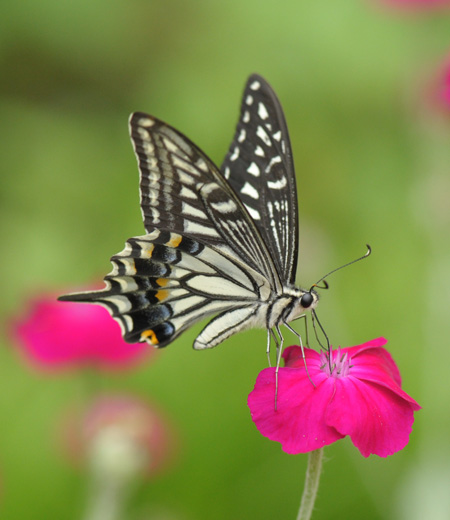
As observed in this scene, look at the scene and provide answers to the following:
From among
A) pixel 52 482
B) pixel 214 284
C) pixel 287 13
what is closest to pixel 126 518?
pixel 52 482

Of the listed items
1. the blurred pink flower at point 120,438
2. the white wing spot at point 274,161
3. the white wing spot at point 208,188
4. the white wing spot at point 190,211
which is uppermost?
the white wing spot at point 274,161

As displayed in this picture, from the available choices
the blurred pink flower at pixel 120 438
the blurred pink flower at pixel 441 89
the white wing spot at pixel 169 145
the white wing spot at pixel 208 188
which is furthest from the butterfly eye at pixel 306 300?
the blurred pink flower at pixel 441 89

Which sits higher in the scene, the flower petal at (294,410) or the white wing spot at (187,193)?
the white wing spot at (187,193)

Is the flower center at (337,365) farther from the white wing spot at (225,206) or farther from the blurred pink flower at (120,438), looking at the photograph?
the blurred pink flower at (120,438)

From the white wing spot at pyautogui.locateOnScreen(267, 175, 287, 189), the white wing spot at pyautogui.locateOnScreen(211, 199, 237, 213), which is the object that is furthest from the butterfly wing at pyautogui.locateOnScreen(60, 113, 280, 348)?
the white wing spot at pyautogui.locateOnScreen(267, 175, 287, 189)

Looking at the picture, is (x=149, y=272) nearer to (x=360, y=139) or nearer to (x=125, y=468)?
(x=125, y=468)

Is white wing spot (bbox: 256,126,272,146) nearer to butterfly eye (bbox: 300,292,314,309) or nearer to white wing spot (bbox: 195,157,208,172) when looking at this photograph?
white wing spot (bbox: 195,157,208,172)

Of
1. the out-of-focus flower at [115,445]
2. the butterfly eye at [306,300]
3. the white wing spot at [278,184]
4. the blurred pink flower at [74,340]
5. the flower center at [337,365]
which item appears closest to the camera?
the flower center at [337,365]
